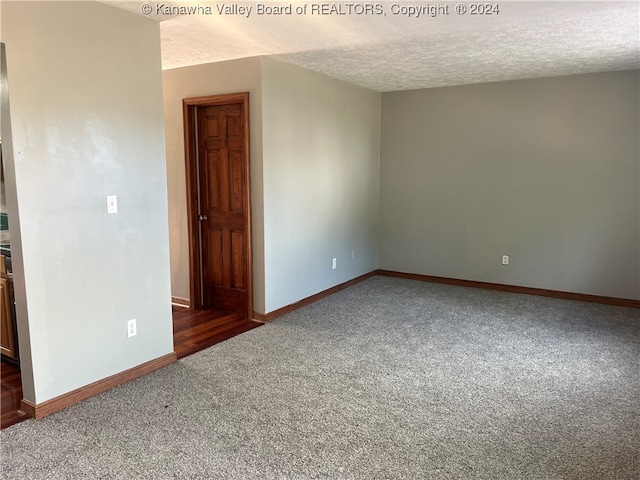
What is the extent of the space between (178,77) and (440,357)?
3410mm

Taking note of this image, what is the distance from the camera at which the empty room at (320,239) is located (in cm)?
244

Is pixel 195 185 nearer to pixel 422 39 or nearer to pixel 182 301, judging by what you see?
pixel 182 301

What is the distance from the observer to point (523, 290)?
533 centimetres

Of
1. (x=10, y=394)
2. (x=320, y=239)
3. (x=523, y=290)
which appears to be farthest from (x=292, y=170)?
(x=523, y=290)

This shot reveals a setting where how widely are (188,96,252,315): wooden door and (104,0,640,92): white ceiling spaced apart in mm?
583

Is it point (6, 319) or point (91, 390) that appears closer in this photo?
point (91, 390)

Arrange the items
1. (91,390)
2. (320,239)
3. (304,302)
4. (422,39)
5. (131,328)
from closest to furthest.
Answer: (91,390) < (131,328) < (422,39) < (304,302) < (320,239)

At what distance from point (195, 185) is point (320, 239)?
1.39 metres

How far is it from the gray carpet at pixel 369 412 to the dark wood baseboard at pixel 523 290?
2.26 feet

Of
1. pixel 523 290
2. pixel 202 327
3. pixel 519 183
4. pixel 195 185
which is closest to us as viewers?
pixel 202 327

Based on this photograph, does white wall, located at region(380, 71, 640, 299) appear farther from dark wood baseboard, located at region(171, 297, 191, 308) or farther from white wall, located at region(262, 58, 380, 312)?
dark wood baseboard, located at region(171, 297, 191, 308)

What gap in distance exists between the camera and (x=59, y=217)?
2623 millimetres

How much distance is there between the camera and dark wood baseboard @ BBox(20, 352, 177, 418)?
2639 millimetres

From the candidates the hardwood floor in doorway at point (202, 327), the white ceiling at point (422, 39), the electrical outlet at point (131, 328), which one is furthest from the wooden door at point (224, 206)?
the electrical outlet at point (131, 328)
